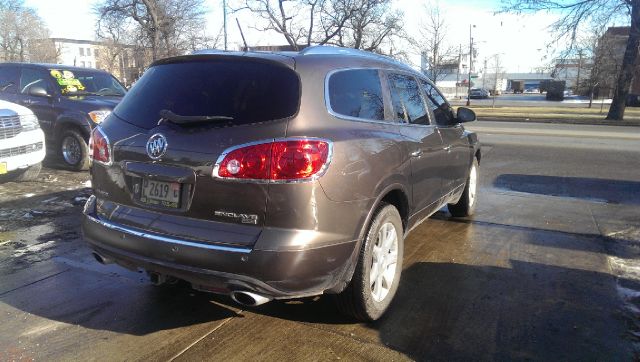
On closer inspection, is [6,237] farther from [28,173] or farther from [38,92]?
[38,92]

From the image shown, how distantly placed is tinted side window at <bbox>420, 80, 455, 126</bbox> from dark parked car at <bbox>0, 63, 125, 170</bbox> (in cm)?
625

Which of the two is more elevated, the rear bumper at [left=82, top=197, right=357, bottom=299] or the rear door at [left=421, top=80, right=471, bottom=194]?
the rear door at [left=421, top=80, right=471, bottom=194]

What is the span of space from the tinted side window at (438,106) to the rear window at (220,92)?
214cm

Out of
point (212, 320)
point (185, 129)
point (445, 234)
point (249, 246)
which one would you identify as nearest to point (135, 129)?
point (185, 129)

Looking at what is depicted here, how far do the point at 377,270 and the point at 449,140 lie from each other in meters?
1.95

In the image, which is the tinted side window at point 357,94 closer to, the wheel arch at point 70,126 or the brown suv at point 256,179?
the brown suv at point 256,179

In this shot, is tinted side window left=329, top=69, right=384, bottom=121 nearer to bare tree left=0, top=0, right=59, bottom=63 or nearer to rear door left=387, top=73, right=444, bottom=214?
rear door left=387, top=73, right=444, bottom=214

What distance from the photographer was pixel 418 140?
410 cm

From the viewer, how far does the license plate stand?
2975 millimetres

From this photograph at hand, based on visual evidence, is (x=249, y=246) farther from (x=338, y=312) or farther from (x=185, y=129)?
(x=338, y=312)

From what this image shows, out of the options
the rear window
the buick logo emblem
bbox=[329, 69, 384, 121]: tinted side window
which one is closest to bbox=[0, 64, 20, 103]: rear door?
the rear window

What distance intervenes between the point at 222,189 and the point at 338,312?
136 cm

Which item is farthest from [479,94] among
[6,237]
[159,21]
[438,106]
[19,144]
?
[6,237]

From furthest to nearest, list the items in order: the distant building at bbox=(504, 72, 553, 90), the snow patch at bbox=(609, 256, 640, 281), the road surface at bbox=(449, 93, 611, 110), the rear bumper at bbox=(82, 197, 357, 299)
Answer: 1. the distant building at bbox=(504, 72, 553, 90)
2. the road surface at bbox=(449, 93, 611, 110)
3. the snow patch at bbox=(609, 256, 640, 281)
4. the rear bumper at bbox=(82, 197, 357, 299)
